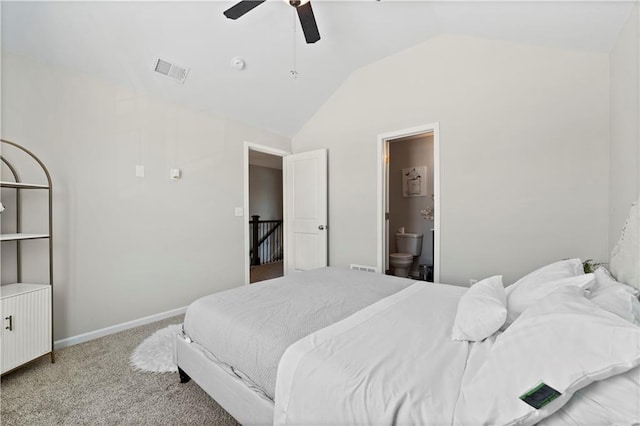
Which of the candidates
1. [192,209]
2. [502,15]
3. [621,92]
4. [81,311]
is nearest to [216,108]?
[192,209]

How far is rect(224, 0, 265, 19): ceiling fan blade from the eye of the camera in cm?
193

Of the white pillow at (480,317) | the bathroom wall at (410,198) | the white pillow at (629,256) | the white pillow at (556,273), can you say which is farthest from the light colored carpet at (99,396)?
the bathroom wall at (410,198)

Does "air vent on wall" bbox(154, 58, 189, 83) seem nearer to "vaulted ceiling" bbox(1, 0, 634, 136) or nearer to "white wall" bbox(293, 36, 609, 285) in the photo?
"vaulted ceiling" bbox(1, 0, 634, 136)

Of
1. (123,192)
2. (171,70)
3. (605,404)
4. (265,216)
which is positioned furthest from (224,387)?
(265,216)

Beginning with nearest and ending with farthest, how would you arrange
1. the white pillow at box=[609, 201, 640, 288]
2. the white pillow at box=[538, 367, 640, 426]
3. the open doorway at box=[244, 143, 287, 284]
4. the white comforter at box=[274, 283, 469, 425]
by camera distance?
the white pillow at box=[538, 367, 640, 426] → the white comforter at box=[274, 283, 469, 425] → the white pillow at box=[609, 201, 640, 288] → the open doorway at box=[244, 143, 287, 284]

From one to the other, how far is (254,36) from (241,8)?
763 millimetres

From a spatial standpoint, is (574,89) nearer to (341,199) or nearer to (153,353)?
(341,199)

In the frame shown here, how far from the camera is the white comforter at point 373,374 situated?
2.77 ft

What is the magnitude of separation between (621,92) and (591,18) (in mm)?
548

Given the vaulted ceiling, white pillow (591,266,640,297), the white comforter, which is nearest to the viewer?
the white comforter

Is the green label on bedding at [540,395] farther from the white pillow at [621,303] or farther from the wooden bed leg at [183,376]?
the wooden bed leg at [183,376]

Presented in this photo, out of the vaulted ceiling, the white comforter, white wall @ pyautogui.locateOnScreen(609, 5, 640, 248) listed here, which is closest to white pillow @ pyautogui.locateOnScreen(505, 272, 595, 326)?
the white comforter

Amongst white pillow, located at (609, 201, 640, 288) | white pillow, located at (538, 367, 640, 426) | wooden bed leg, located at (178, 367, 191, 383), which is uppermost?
white pillow, located at (609, 201, 640, 288)

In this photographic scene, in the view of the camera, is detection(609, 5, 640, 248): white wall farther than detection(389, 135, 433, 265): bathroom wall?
No
